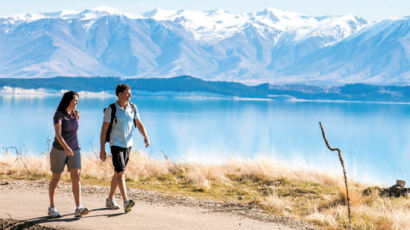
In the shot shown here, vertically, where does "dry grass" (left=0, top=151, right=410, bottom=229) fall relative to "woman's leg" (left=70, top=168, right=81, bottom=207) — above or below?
below

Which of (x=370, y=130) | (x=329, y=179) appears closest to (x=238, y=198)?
(x=329, y=179)

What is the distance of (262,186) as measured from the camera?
11812 mm

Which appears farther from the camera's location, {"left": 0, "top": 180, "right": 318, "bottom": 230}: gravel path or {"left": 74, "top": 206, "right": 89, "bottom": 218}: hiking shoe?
{"left": 74, "top": 206, "right": 89, "bottom": 218}: hiking shoe

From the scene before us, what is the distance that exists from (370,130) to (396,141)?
12.7 metres

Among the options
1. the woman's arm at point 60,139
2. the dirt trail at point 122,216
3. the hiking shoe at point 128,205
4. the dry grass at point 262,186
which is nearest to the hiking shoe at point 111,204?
the dirt trail at point 122,216

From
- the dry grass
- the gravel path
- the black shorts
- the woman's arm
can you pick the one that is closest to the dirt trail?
→ the gravel path

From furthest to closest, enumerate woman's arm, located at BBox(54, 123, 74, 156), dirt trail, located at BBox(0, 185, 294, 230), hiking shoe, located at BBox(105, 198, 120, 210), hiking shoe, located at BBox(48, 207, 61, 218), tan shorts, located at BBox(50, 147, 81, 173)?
hiking shoe, located at BBox(105, 198, 120, 210) → hiking shoe, located at BBox(48, 207, 61, 218) → tan shorts, located at BBox(50, 147, 81, 173) → dirt trail, located at BBox(0, 185, 294, 230) → woman's arm, located at BBox(54, 123, 74, 156)

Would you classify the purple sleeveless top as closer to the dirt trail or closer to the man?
the man

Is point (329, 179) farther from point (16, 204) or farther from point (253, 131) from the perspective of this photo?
point (253, 131)

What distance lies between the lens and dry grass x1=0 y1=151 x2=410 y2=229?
8570 mm

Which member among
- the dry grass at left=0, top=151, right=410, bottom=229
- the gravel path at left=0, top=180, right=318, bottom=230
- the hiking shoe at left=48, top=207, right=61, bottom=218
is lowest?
the dry grass at left=0, top=151, right=410, bottom=229

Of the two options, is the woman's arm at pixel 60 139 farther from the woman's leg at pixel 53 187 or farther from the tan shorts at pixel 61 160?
the woman's leg at pixel 53 187

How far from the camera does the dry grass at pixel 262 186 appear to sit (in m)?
8.57

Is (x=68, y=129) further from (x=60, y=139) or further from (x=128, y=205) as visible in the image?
(x=128, y=205)
